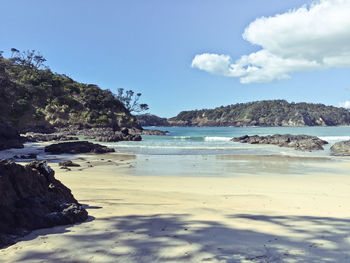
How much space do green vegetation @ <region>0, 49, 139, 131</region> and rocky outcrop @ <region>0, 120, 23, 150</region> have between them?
98.8 ft

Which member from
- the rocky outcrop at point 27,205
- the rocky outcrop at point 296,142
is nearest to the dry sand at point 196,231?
the rocky outcrop at point 27,205

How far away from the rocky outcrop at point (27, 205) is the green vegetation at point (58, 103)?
5237 cm

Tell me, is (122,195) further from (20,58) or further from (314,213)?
(20,58)

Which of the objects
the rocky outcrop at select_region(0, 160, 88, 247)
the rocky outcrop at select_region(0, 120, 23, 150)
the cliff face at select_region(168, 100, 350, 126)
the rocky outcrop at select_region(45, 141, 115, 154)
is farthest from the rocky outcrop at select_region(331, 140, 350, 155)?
the cliff face at select_region(168, 100, 350, 126)

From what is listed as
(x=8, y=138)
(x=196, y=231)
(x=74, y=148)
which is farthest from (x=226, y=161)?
(x=8, y=138)

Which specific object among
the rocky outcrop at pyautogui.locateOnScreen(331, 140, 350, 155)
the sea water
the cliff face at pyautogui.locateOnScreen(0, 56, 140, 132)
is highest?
the cliff face at pyautogui.locateOnScreen(0, 56, 140, 132)

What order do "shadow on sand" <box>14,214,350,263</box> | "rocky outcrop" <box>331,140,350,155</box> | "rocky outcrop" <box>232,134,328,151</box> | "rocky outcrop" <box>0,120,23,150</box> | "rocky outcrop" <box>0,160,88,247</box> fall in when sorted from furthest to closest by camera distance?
"rocky outcrop" <box>232,134,328,151</box>
"rocky outcrop" <box>331,140,350,155</box>
"rocky outcrop" <box>0,120,23,150</box>
"rocky outcrop" <box>0,160,88,247</box>
"shadow on sand" <box>14,214,350,263</box>

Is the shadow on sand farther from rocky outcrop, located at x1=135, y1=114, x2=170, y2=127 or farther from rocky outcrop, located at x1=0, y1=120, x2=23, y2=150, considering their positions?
rocky outcrop, located at x1=135, y1=114, x2=170, y2=127

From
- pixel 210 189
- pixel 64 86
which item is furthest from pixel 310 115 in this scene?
pixel 210 189

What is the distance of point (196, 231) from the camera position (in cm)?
391

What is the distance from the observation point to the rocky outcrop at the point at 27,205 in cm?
369

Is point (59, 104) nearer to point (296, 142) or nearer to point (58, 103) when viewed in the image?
point (58, 103)

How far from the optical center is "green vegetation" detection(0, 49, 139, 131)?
59.6 metres

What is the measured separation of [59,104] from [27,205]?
221 ft
